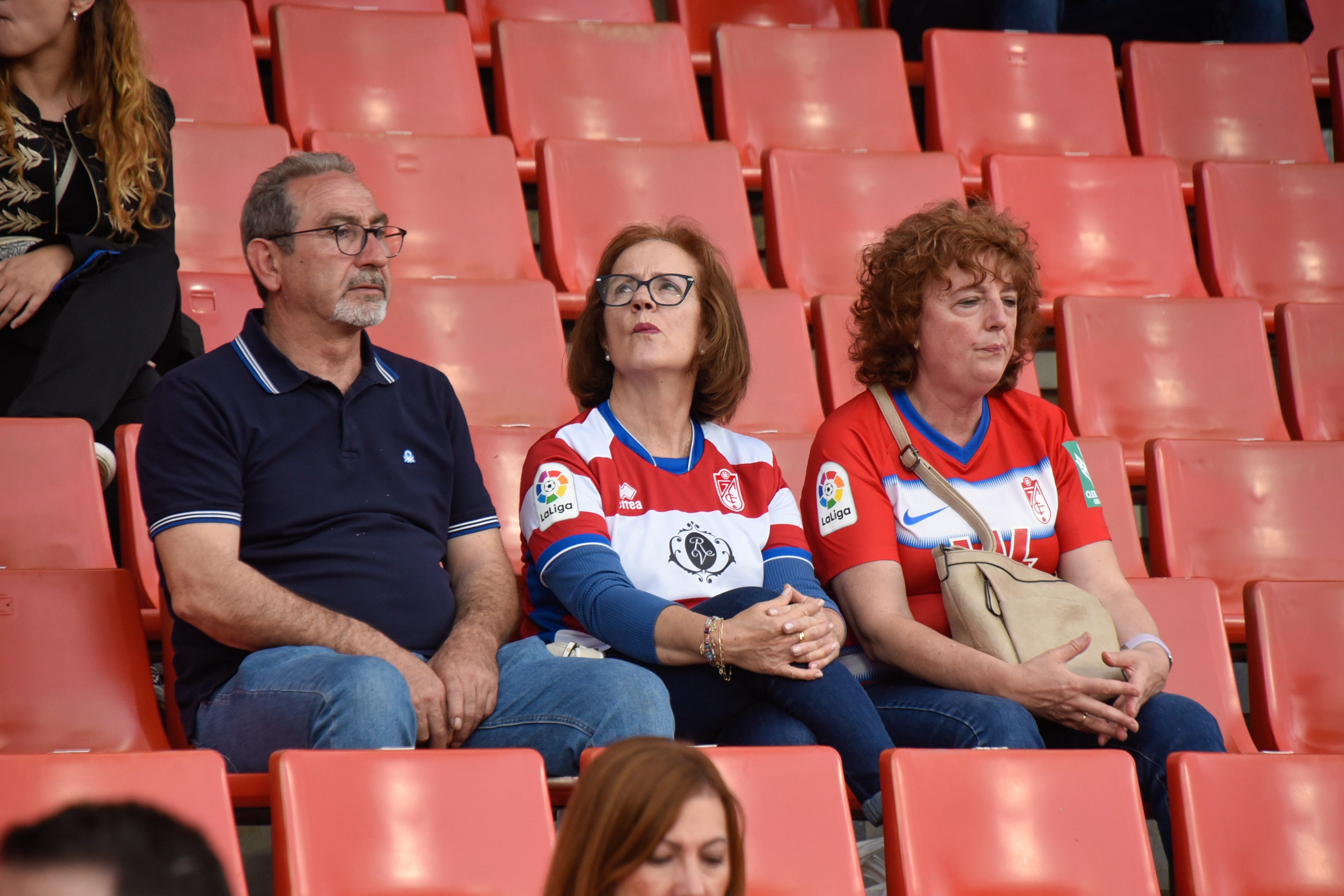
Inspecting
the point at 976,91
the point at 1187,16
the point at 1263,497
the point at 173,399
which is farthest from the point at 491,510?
the point at 1187,16

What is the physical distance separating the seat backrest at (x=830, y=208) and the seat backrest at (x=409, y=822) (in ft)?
5.25

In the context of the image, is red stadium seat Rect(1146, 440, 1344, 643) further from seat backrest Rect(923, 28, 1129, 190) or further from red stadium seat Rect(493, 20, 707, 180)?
red stadium seat Rect(493, 20, 707, 180)

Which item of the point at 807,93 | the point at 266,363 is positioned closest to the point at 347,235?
the point at 266,363

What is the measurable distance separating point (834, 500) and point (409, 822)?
2.45ft

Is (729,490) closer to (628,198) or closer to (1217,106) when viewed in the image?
(628,198)

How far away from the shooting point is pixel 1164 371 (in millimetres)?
2611

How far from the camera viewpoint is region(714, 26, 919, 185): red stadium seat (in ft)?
10.3

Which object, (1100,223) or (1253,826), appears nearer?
(1253,826)

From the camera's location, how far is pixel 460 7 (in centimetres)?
356

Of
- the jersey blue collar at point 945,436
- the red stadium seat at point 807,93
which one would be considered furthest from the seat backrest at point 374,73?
the jersey blue collar at point 945,436

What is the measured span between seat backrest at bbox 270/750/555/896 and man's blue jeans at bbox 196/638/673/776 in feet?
0.43

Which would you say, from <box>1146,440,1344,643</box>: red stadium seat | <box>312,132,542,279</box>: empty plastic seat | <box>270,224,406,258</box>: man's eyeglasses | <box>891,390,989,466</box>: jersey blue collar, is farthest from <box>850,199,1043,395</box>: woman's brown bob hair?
<box>312,132,542,279</box>: empty plastic seat

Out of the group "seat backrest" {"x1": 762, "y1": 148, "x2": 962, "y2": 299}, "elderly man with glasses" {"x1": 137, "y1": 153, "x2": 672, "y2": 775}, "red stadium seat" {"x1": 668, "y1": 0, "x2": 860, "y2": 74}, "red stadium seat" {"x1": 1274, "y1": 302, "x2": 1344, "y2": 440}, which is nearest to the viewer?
"elderly man with glasses" {"x1": 137, "y1": 153, "x2": 672, "y2": 775}

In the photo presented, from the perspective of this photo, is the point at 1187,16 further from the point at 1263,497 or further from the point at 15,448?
the point at 15,448
